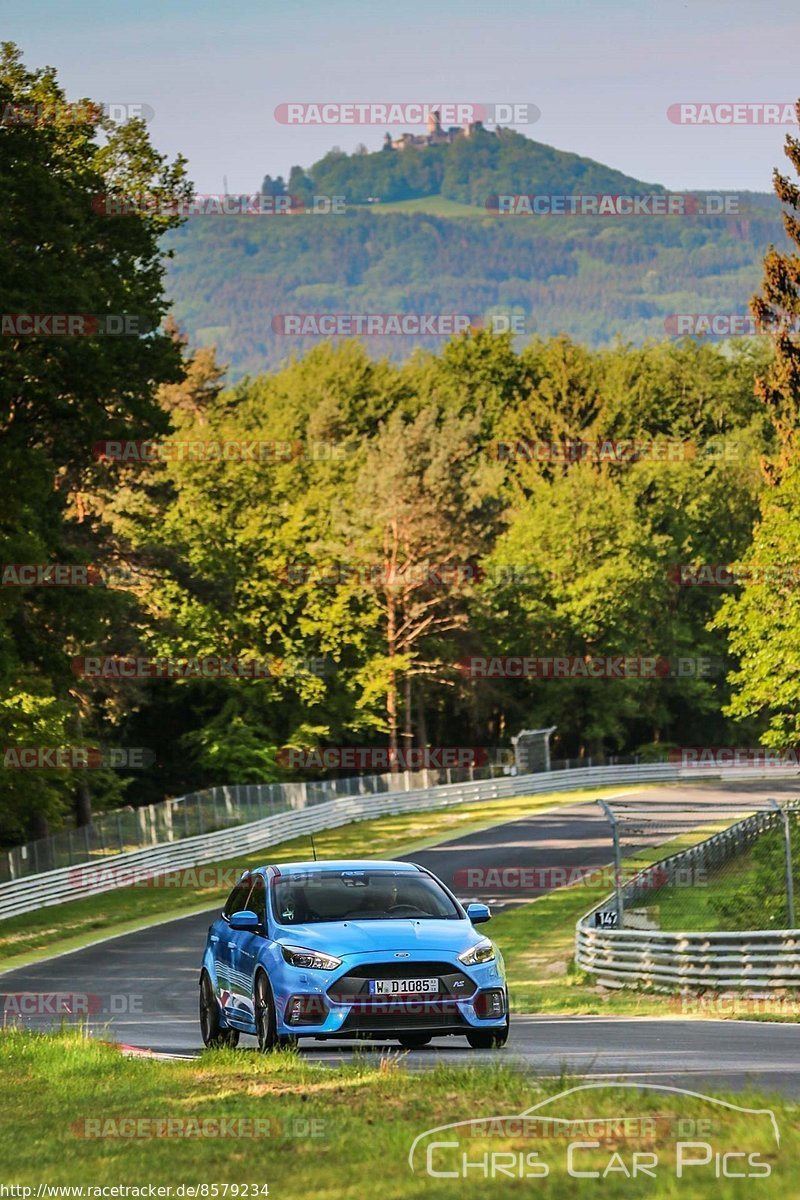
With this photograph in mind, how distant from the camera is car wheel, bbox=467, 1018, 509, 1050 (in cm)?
1374

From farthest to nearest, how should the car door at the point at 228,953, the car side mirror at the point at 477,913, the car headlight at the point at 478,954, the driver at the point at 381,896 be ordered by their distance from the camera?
the car door at the point at 228,953 → the car side mirror at the point at 477,913 → the driver at the point at 381,896 → the car headlight at the point at 478,954

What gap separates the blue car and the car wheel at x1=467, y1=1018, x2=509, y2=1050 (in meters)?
0.01

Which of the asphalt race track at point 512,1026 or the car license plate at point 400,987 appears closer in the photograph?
the asphalt race track at point 512,1026

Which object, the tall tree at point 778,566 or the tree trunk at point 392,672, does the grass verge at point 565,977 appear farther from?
the tree trunk at point 392,672

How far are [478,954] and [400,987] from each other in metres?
0.72

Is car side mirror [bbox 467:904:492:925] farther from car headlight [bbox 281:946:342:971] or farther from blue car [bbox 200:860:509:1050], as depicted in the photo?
car headlight [bbox 281:946:342:971]

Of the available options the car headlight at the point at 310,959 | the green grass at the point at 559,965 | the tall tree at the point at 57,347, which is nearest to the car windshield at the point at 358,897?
the car headlight at the point at 310,959

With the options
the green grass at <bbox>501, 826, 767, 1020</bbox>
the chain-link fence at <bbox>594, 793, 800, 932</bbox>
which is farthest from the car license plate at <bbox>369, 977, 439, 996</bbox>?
the chain-link fence at <bbox>594, 793, 800, 932</bbox>

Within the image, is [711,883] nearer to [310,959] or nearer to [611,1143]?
[310,959]

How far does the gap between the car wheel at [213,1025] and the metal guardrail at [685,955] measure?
9661 millimetres

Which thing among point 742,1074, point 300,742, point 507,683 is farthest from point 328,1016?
point 507,683

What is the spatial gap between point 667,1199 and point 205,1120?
→ 3.77 metres

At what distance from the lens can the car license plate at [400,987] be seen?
13188 millimetres

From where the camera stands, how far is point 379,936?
44.2ft
